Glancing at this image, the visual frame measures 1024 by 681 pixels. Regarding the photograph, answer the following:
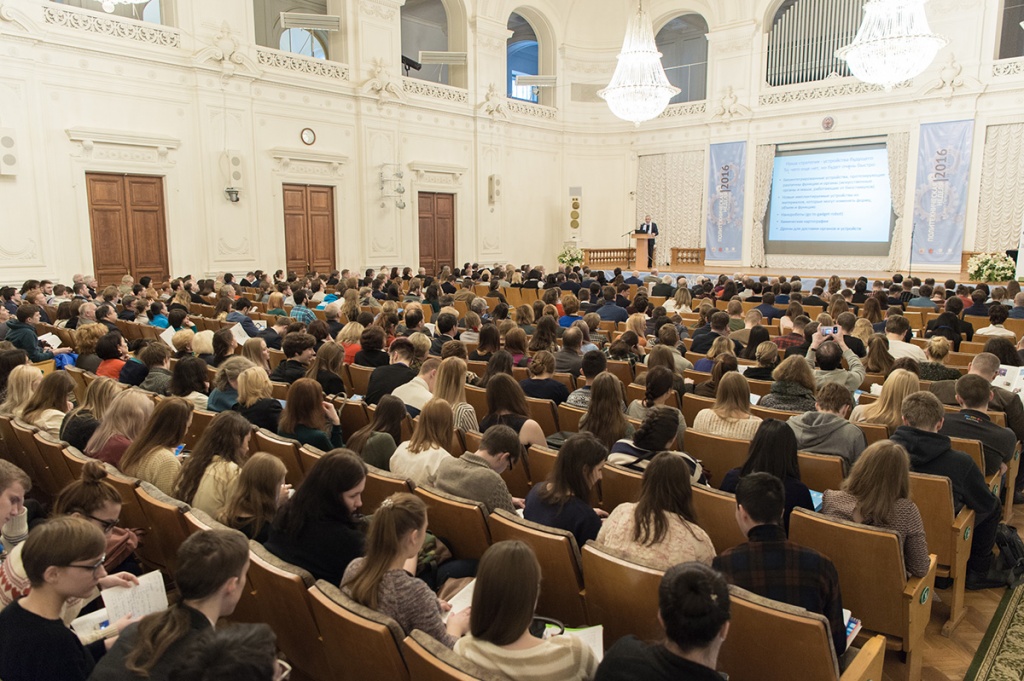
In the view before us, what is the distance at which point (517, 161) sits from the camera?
1947 centimetres

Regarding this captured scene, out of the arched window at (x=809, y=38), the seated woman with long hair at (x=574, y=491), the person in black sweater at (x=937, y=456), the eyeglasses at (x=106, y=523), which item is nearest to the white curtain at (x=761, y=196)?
the arched window at (x=809, y=38)

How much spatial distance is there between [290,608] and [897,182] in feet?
57.0

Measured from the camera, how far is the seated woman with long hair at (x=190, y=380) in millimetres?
4660

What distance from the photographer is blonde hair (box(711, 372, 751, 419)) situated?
410 cm

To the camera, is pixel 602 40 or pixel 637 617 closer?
pixel 637 617

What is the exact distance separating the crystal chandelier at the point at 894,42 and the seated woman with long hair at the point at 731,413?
10.1 metres

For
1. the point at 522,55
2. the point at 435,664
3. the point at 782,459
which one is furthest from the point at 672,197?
the point at 435,664

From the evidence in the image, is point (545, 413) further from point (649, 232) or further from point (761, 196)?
point (761, 196)

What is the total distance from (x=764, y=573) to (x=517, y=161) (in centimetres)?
1809

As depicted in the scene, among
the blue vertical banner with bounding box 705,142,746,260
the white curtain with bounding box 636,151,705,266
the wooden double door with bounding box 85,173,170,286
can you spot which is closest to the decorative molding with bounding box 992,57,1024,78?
the blue vertical banner with bounding box 705,142,746,260

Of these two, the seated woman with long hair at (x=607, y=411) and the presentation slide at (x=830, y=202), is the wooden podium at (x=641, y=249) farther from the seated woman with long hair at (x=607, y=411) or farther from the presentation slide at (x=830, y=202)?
the seated woman with long hair at (x=607, y=411)

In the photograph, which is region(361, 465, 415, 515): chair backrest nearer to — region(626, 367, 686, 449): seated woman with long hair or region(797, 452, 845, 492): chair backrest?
region(626, 367, 686, 449): seated woman with long hair

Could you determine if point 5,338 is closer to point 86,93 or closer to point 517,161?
point 86,93

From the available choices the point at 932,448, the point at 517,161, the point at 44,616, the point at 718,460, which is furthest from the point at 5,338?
the point at 517,161
